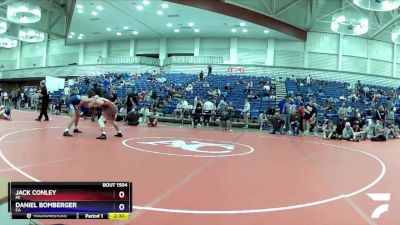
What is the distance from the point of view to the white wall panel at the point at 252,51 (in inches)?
1291

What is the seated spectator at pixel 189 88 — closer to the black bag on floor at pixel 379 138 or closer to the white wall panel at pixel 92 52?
the black bag on floor at pixel 379 138

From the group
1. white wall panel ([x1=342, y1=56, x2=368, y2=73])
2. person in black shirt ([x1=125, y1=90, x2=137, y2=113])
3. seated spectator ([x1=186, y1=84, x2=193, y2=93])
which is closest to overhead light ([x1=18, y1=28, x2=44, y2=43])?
seated spectator ([x1=186, y1=84, x2=193, y2=93])

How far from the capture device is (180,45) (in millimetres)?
34750

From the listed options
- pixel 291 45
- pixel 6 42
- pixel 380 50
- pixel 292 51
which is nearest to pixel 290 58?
pixel 292 51

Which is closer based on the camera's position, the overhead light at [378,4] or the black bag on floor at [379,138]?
the black bag on floor at [379,138]

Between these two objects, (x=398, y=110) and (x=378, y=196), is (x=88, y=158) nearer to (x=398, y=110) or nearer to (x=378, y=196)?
(x=378, y=196)

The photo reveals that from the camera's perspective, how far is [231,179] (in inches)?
199

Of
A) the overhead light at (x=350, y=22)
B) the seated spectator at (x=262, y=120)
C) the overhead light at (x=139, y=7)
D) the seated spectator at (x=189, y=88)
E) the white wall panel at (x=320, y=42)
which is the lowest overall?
the seated spectator at (x=262, y=120)

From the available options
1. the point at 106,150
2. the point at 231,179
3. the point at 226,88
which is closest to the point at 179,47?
the point at 226,88

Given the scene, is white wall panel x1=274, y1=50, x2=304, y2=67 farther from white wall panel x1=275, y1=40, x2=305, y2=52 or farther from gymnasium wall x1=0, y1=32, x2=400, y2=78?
white wall panel x1=275, y1=40, x2=305, y2=52

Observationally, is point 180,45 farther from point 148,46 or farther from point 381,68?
point 381,68

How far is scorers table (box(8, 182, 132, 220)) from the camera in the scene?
6.92ft

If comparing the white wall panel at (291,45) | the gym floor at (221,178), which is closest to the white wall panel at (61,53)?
the white wall panel at (291,45)

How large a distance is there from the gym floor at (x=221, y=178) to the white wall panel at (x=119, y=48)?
96.7 feet
